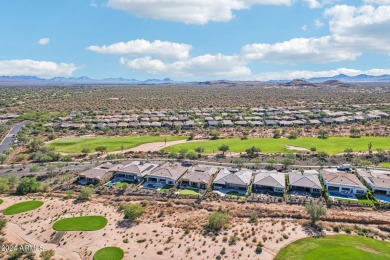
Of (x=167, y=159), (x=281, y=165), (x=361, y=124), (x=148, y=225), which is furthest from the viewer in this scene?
(x=361, y=124)

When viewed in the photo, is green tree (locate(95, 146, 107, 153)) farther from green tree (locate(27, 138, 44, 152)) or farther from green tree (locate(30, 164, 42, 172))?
green tree (locate(27, 138, 44, 152))

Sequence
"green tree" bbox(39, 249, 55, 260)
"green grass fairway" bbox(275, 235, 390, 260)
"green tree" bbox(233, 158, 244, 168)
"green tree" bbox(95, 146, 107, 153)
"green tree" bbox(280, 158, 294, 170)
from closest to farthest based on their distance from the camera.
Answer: "green grass fairway" bbox(275, 235, 390, 260), "green tree" bbox(39, 249, 55, 260), "green tree" bbox(280, 158, 294, 170), "green tree" bbox(233, 158, 244, 168), "green tree" bbox(95, 146, 107, 153)

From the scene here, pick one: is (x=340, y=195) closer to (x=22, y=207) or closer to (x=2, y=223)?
(x=2, y=223)

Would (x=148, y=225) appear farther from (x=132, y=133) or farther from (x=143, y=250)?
(x=132, y=133)

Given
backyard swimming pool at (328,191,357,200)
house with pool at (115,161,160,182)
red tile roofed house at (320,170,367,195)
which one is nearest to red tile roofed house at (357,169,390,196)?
red tile roofed house at (320,170,367,195)

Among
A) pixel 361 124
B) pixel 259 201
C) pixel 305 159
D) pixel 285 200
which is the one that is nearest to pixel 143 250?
pixel 259 201

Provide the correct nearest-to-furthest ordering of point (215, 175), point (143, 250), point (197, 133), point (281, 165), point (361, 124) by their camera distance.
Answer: point (143, 250), point (215, 175), point (281, 165), point (197, 133), point (361, 124)

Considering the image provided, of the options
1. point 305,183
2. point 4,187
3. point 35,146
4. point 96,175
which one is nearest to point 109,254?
point 96,175

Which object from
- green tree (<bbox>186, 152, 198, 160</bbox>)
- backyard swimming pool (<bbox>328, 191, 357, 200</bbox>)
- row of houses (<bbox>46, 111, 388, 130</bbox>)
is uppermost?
row of houses (<bbox>46, 111, 388, 130</bbox>)
